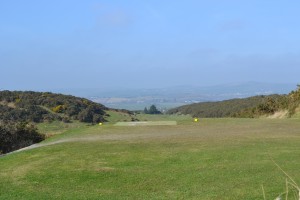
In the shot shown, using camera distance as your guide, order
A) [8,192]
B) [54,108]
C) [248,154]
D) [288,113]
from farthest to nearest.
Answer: [54,108] < [288,113] < [248,154] < [8,192]

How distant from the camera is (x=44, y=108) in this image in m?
39.8

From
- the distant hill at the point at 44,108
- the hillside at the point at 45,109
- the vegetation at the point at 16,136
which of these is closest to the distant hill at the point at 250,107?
the hillside at the point at 45,109

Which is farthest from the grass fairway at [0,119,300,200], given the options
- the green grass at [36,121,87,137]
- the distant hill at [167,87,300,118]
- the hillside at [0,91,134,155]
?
the hillside at [0,91,134,155]

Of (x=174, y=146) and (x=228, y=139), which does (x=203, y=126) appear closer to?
(x=228, y=139)

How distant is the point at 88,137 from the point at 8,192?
29.8 ft

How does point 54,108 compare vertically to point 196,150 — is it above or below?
above

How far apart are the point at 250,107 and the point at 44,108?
53.7 ft

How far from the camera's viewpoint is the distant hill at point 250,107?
35.1 meters

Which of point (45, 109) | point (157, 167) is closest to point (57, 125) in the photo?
point (45, 109)

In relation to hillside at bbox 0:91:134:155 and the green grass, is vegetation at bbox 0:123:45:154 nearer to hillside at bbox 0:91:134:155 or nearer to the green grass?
hillside at bbox 0:91:134:155

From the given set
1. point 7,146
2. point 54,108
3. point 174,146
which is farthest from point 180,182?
point 54,108

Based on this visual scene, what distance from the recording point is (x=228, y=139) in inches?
666

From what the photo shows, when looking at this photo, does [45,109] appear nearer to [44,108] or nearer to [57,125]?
[44,108]

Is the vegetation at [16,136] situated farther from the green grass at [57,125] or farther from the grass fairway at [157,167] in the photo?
the green grass at [57,125]
